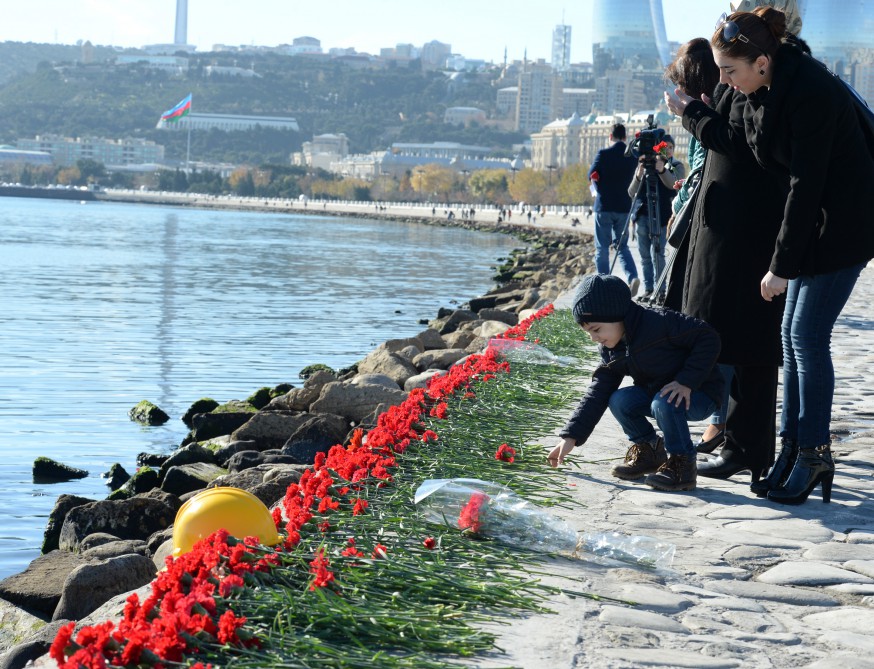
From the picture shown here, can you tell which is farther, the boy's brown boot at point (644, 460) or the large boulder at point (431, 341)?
the large boulder at point (431, 341)

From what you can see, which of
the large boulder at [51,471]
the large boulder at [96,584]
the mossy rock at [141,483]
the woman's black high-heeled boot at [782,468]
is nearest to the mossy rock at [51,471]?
the large boulder at [51,471]

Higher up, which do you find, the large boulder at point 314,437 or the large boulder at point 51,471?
the large boulder at point 314,437

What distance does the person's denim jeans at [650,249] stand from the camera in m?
10.3

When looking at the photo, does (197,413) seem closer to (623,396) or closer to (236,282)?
(623,396)

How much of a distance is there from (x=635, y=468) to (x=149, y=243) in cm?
4636

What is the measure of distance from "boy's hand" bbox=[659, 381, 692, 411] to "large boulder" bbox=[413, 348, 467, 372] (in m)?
6.37

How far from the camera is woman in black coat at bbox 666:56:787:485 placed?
472 cm

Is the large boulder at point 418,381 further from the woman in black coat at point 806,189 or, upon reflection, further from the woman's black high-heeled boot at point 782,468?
the woman in black coat at point 806,189

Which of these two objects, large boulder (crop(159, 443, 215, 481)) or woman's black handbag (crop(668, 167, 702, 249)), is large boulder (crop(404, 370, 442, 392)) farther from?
woman's black handbag (crop(668, 167, 702, 249))

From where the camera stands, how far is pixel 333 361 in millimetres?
15219

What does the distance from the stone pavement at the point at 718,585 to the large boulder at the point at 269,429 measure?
343 centimetres

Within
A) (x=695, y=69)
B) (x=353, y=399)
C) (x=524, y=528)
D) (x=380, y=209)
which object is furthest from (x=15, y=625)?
(x=380, y=209)

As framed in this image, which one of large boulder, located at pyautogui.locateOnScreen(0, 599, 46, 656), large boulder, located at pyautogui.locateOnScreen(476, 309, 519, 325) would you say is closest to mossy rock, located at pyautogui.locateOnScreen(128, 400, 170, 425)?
large boulder, located at pyautogui.locateOnScreen(476, 309, 519, 325)

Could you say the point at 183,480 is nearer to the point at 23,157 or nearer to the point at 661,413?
the point at 661,413
